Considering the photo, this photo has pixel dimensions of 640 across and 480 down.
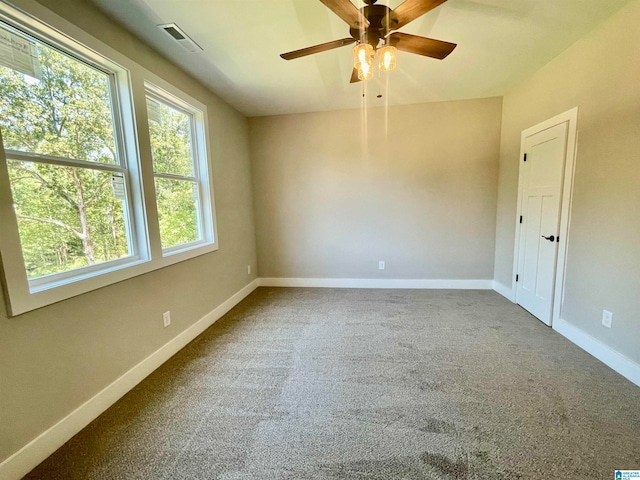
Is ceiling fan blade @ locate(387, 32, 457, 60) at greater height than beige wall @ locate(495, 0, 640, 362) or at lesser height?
greater

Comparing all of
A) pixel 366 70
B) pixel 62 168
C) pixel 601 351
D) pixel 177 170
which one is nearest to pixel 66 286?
pixel 62 168

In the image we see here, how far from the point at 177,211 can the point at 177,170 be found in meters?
0.41

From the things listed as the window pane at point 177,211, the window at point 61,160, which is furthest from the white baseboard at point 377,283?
the window at point 61,160

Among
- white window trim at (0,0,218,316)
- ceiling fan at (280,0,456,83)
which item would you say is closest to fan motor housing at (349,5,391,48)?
ceiling fan at (280,0,456,83)

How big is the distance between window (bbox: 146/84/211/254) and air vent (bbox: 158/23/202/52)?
1.45 feet

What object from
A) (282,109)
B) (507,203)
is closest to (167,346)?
(282,109)

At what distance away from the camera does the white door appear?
2.54 m

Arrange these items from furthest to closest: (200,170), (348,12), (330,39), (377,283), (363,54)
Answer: (377,283)
(200,170)
(330,39)
(363,54)
(348,12)

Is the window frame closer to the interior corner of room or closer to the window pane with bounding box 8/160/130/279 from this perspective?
the interior corner of room

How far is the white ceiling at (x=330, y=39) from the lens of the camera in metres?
1.79

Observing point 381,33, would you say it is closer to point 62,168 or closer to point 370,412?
point 62,168

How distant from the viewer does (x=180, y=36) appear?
79.8 inches

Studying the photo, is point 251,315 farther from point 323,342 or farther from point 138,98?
point 138,98

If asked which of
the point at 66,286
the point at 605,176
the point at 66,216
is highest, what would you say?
the point at 605,176
